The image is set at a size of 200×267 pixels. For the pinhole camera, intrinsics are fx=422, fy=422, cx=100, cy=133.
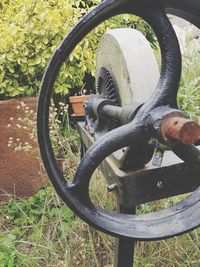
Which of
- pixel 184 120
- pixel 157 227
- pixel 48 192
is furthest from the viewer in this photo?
pixel 48 192

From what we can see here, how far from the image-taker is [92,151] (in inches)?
39.1

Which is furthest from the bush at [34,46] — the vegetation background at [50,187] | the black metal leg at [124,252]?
the black metal leg at [124,252]

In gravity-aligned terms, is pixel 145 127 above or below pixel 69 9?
below

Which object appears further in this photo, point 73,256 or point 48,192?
point 48,192

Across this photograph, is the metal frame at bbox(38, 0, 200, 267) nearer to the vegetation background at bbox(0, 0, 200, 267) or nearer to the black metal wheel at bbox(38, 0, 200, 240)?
the black metal wheel at bbox(38, 0, 200, 240)

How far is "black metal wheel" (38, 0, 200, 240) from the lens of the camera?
92cm

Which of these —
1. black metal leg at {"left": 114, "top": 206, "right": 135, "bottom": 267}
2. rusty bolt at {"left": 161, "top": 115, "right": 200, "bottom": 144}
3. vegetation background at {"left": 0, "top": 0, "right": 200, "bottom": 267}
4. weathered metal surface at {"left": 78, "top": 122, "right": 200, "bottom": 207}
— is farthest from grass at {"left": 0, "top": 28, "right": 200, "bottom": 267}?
rusty bolt at {"left": 161, "top": 115, "right": 200, "bottom": 144}

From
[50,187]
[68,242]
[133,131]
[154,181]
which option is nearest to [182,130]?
[133,131]

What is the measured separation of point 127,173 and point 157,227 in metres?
0.16

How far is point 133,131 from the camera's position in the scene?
950 millimetres

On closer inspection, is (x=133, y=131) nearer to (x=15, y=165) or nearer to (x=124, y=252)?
(x=124, y=252)

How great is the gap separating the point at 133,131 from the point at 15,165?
180 centimetres

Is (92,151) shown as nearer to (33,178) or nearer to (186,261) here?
(186,261)

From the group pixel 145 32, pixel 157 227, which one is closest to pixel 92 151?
pixel 157 227
